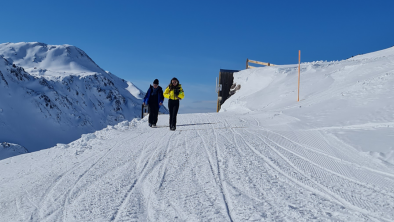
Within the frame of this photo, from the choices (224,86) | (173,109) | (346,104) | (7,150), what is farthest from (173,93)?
(7,150)

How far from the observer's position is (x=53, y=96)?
11094 cm

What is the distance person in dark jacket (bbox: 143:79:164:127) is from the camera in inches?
368

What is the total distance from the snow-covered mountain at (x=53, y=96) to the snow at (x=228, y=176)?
2976 inches

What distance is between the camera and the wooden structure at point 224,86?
24.7 meters

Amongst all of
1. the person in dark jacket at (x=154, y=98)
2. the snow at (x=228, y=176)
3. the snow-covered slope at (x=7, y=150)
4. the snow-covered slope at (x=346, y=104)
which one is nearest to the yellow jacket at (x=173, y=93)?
the person in dark jacket at (x=154, y=98)

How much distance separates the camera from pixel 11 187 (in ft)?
12.6

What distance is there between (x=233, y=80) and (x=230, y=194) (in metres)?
22.5

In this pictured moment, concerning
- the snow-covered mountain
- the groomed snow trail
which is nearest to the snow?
the groomed snow trail

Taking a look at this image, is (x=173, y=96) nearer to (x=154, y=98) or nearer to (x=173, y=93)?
(x=173, y=93)

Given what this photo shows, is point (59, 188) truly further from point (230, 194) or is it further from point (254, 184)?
point (254, 184)

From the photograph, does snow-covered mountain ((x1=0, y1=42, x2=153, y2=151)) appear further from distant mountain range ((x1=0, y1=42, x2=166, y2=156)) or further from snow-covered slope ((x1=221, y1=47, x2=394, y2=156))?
snow-covered slope ((x1=221, y1=47, x2=394, y2=156))

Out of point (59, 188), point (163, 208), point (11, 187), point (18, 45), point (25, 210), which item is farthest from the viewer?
point (18, 45)

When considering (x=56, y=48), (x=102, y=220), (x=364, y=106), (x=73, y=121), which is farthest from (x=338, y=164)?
(x=56, y=48)

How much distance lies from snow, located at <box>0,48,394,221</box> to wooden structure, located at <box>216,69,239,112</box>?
57.7 ft
